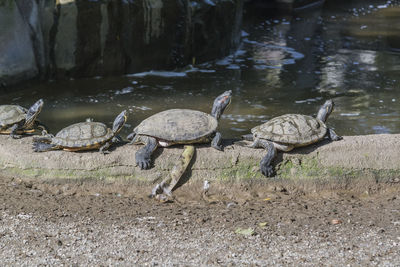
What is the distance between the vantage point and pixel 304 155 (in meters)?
Result: 4.84

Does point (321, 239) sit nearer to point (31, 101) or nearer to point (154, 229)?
point (154, 229)

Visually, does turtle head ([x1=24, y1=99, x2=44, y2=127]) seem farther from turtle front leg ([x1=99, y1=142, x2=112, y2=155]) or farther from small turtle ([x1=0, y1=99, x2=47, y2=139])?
turtle front leg ([x1=99, y1=142, x2=112, y2=155])

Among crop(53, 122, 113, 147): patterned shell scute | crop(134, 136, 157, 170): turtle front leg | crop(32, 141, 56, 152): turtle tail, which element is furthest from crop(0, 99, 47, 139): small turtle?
crop(134, 136, 157, 170): turtle front leg

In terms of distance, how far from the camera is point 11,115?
5.26 meters

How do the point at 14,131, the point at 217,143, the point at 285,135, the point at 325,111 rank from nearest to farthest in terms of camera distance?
the point at 285,135, the point at 217,143, the point at 14,131, the point at 325,111

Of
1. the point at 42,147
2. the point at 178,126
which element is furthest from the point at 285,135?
the point at 42,147

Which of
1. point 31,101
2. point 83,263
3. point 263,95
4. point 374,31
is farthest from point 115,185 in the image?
point 374,31

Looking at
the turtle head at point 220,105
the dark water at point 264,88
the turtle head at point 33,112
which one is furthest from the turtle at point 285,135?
the turtle head at point 33,112

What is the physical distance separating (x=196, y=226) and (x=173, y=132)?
1.01 metres

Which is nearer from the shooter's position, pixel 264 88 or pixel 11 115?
pixel 11 115

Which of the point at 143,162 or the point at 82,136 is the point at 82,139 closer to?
the point at 82,136

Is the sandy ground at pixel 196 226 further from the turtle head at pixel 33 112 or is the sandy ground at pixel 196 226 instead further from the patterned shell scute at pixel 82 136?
the turtle head at pixel 33 112

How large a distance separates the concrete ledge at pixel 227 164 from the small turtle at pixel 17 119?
1.20 ft

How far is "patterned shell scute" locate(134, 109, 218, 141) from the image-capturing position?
4.73 m
